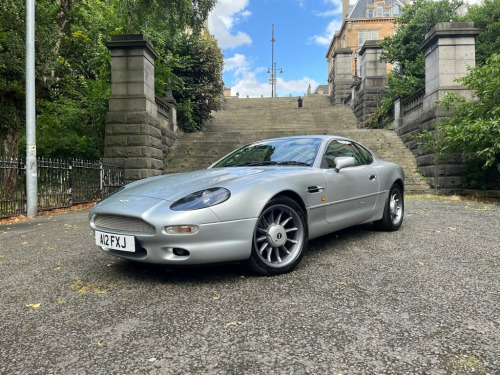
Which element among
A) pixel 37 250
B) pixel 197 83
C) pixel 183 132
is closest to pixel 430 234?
pixel 37 250

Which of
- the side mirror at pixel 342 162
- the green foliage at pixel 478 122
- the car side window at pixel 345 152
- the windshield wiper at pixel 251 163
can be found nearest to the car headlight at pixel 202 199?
the windshield wiper at pixel 251 163

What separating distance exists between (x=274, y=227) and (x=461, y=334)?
152 centimetres

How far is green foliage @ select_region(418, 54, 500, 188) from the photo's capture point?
25.9 feet

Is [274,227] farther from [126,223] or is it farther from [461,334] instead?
[461,334]

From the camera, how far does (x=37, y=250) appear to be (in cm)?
435

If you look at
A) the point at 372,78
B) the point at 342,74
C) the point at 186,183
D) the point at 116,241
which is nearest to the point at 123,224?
the point at 116,241

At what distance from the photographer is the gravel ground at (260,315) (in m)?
1.76

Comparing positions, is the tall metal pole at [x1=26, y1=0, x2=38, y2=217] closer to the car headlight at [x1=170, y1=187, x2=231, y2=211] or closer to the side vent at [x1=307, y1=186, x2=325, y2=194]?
the car headlight at [x1=170, y1=187, x2=231, y2=211]

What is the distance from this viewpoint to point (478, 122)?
7.90m

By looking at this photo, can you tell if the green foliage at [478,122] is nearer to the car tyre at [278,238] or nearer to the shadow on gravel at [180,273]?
the car tyre at [278,238]

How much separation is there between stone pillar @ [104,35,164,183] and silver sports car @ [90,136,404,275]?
701cm

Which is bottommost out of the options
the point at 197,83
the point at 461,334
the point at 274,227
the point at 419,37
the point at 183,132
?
the point at 461,334

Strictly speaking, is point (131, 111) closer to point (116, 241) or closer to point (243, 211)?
point (116, 241)

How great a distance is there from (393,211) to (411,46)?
563 inches
